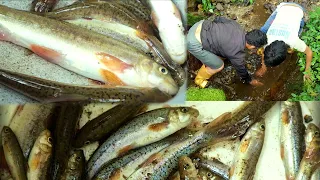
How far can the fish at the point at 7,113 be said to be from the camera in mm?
2420

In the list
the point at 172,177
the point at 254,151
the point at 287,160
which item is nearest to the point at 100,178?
the point at 172,177

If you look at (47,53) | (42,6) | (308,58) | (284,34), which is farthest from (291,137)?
(42,6)

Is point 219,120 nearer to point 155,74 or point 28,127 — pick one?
point 155,74

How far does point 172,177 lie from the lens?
8.98 feet

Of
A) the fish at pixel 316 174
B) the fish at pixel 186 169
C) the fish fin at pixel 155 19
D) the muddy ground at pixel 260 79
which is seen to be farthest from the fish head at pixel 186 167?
the fish fin at pixel 155 19

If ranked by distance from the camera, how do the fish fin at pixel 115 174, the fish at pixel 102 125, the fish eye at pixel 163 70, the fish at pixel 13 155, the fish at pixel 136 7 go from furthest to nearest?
the fish fin at pixel 115 174 < the fish at pixel 102 125 < the fish at pixel 13 155 < the fish at pixel 136 7 < the fish eye at pixel 163 70

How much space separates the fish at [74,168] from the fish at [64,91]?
0.44 meters

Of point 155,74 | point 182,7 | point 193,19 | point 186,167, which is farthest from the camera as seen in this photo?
point 193,19

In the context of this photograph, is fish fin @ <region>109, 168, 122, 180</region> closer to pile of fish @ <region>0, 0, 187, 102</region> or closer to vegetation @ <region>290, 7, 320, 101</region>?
pile of fish @ <region>0, 0, 187, 102</region>

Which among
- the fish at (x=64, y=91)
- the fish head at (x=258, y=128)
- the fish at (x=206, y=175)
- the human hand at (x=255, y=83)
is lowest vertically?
the fish at (x=206, y=175)

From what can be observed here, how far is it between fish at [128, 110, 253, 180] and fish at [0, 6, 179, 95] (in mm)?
556

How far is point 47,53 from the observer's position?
7.38ft

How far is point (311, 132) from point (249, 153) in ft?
1.27

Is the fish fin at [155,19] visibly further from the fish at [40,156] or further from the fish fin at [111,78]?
the fish at [40,156]
